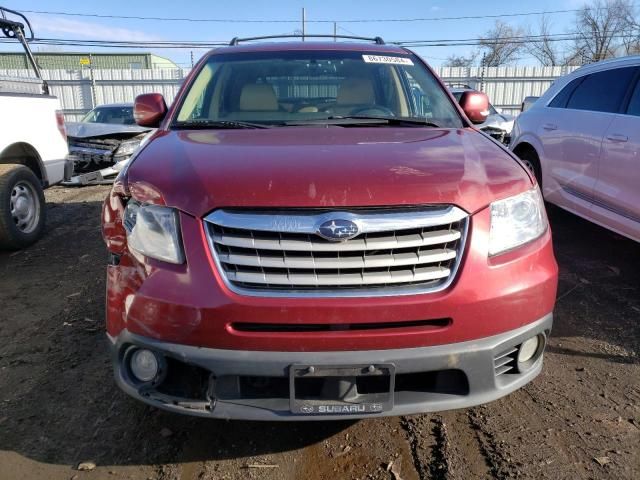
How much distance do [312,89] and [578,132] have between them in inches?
116

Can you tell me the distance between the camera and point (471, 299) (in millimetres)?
1919

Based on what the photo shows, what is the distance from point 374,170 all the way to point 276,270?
22.1 inches

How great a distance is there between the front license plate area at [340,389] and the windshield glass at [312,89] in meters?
1.61

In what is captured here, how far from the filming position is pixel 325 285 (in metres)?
1.92

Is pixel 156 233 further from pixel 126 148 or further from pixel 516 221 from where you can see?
pixel 126 148

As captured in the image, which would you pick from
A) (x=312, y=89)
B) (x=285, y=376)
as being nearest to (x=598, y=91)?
(x=312, y=89)

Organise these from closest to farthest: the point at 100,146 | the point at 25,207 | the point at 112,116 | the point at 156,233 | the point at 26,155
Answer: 1. the point at 156,233
2. the point at 25,207
3. the point at 26,155
4. the point at 100,146
5. the point at 112,116

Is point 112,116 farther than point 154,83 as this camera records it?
No

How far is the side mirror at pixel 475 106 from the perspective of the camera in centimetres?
336

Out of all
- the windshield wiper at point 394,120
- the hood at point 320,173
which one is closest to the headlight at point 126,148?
the windshield wiper at point 394,120

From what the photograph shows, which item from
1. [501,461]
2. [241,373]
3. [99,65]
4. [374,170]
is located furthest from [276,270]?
[99,65]

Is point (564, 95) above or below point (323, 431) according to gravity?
above

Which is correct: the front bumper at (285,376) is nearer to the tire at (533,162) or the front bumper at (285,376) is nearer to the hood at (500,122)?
the tire at (533,162)

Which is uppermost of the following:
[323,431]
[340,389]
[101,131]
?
[101,131]
